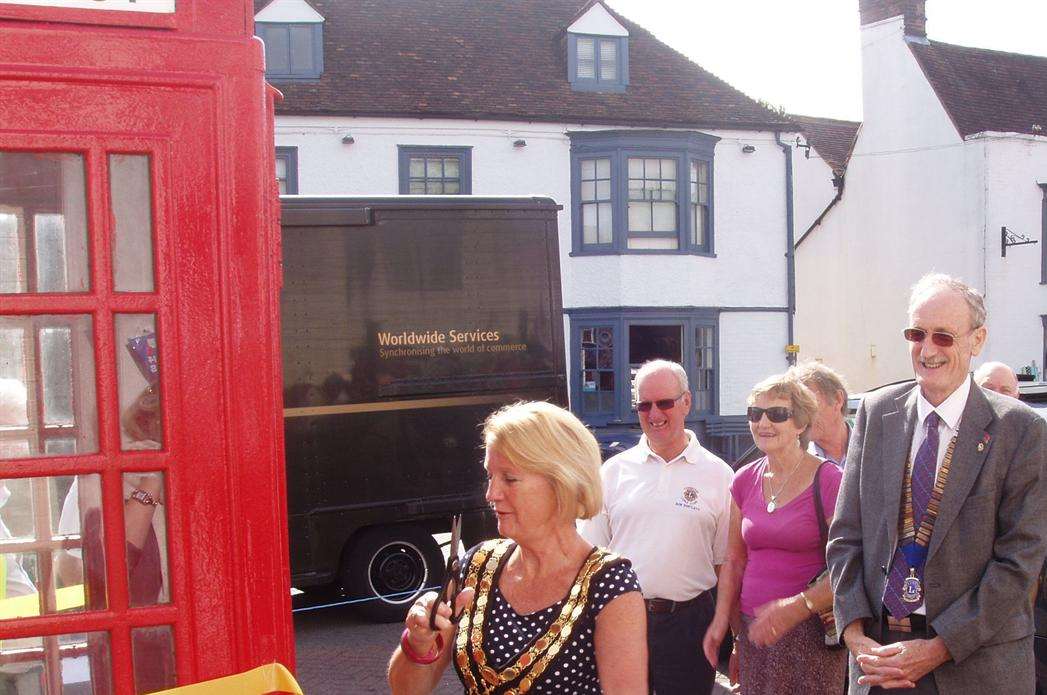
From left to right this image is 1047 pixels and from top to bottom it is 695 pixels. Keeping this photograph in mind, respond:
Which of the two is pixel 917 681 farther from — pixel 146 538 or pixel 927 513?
pixel 146 538

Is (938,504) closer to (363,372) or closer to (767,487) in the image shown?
(767,487)

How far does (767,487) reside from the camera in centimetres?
427

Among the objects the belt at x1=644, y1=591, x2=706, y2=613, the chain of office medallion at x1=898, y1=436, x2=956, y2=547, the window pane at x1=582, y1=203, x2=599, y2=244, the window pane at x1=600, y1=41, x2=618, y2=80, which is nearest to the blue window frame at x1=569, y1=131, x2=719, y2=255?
the window pane at x1=582, y1=203, x2=599, y2=244

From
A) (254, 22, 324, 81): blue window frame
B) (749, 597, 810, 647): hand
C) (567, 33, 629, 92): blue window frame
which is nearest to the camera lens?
(749, 597, 810, 647): hand

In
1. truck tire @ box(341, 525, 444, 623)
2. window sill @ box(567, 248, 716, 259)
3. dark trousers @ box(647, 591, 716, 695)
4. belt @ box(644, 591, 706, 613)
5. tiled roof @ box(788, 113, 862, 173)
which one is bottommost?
truck tire @ box(341, 525, 444, 623)

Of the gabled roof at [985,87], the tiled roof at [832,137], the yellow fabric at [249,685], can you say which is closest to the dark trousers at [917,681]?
the yellow fabric at [249,685]

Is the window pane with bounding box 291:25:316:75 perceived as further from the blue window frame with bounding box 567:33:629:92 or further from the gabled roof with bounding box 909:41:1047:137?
the gabled roof with bounding box 909:41:1047:137

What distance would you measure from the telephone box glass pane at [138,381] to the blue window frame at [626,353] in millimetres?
16888

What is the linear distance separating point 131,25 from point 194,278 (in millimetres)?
614

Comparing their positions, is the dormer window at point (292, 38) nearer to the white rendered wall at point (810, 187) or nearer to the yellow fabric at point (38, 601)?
the white rendered wall at point (810, 187)

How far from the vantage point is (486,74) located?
19.9 m

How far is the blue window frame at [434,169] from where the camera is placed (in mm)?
18797

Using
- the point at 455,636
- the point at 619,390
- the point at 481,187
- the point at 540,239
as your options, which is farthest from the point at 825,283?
the point at 455,636

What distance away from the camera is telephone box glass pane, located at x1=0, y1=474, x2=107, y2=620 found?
95.8 inches
